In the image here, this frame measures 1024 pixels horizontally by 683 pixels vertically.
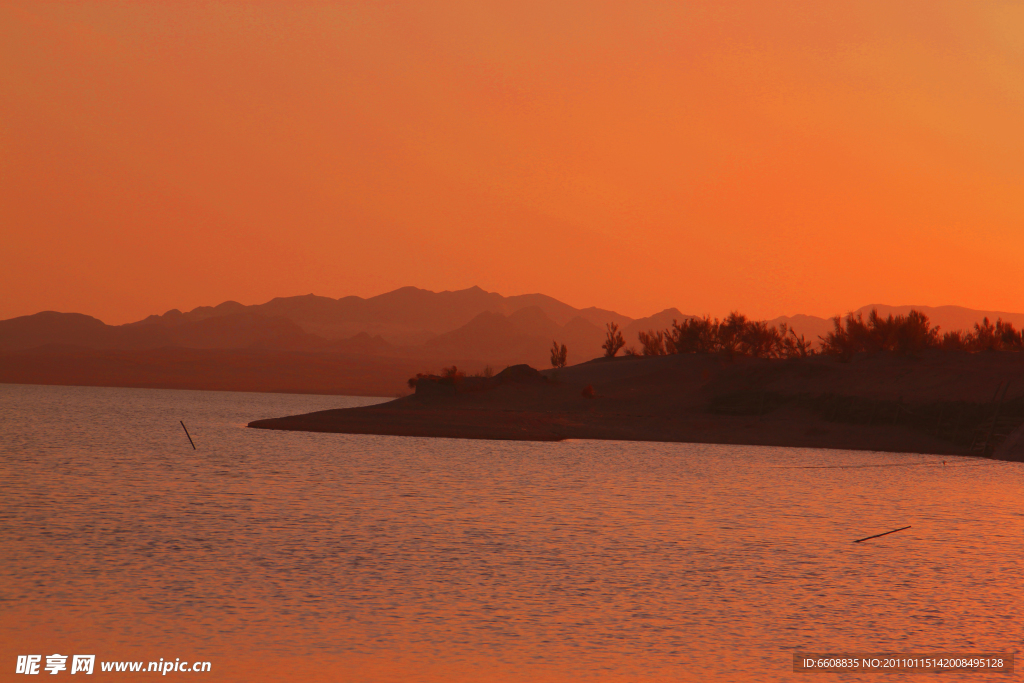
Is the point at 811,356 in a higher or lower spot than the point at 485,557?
higher

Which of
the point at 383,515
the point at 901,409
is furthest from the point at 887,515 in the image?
the point at 901,409

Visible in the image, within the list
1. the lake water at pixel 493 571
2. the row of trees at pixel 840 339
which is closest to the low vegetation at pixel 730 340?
the row of trees at pixel 840 339

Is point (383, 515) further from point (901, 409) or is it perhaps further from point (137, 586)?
point (901, 409)

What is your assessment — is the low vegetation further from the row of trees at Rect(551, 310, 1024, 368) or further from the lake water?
the lake water

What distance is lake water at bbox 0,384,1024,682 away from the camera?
10.4 m

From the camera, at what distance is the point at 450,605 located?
12625 millimetres

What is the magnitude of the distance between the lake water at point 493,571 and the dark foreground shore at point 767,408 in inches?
548

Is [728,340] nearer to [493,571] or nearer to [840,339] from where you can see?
[840,339]

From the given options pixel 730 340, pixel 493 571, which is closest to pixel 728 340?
pixel 730 340

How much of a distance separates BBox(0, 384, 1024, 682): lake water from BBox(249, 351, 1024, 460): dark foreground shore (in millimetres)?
13920

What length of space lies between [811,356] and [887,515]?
1636 inches

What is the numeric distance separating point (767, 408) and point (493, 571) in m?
38.3

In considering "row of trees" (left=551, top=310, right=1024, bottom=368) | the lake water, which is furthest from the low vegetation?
the lake water

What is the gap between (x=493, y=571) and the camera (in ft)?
48.9
